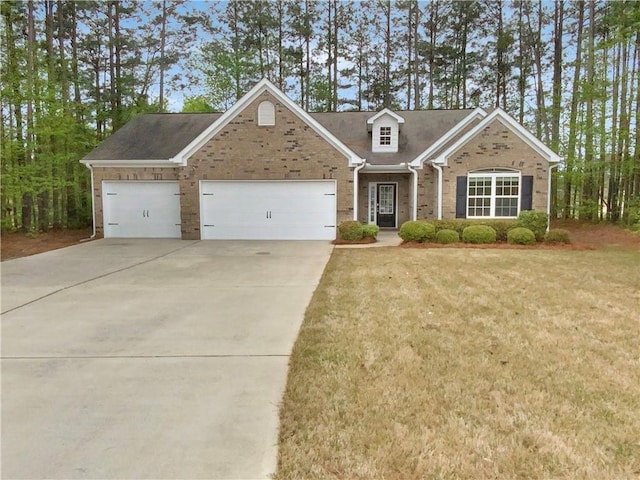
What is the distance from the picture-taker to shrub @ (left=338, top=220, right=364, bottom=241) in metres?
14.1

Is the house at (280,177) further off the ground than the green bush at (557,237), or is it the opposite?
the house at (280,177)

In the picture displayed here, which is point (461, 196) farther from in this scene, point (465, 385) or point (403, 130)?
point (465, 385)

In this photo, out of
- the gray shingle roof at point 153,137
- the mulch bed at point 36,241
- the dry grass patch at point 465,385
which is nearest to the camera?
the dry grass patch at point 465,385

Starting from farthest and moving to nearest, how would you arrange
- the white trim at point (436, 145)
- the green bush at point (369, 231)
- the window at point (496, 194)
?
the white trim at point (436, 145)
the window at point (496, 194)
the green bush at point (369, 231)

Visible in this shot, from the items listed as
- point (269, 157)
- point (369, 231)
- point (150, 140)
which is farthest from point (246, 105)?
point (369, 231)

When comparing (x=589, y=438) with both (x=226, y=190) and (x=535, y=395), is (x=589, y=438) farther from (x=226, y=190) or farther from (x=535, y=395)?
(x=226, y=190)

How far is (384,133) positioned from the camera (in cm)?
1742

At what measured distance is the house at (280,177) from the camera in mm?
14570

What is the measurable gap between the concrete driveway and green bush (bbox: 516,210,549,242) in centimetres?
881

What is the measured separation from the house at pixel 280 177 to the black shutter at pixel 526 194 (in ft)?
0.12

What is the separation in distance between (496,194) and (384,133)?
17.6ft

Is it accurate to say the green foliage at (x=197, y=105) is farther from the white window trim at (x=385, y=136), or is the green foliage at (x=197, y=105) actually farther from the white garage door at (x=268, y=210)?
the white window trim at (x=385, y=136)

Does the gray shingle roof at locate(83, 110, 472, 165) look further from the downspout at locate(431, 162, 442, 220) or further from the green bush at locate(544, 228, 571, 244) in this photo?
the green bush at locate(544, 228, 571, 244)

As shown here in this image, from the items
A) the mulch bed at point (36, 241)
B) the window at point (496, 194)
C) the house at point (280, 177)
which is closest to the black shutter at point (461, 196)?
the house at point (280, 177)
